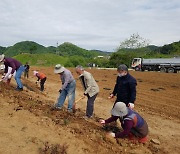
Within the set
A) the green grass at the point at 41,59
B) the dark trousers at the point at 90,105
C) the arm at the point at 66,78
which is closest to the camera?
the dark trousers at the point at 90,105

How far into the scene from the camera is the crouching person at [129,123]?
553 cm

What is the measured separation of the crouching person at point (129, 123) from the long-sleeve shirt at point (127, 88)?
633 mm

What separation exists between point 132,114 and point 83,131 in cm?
115

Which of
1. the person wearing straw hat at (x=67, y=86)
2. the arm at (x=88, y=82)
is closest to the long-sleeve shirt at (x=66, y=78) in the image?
the person wearing straw hat at (x=67, y=86)

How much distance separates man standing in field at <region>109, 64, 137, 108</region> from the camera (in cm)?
624

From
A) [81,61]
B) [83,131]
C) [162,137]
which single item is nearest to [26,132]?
[83,131]

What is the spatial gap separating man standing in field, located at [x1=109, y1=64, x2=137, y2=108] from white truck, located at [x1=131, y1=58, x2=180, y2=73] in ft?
96.7

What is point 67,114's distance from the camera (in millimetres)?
7188

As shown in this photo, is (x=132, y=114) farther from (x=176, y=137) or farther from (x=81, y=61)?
(x=81, y=61)

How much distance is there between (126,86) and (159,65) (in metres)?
31.5

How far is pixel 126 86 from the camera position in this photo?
252 inches

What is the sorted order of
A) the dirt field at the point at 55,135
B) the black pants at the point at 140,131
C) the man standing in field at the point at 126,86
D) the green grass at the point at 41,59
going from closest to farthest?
1. the dirt field at the point at 55,135
2. the black pants at the point at 140,131
3. the man standing in field at the point at 126,86
4. the green grass at the point at 41,59

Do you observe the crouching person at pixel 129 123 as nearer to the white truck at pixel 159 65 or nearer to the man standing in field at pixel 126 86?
the man standing in field at pixel 126 86

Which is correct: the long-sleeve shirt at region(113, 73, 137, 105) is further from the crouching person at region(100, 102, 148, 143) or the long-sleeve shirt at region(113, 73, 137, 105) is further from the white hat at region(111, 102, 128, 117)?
the white hat at region(111, 102, 128, 117)
